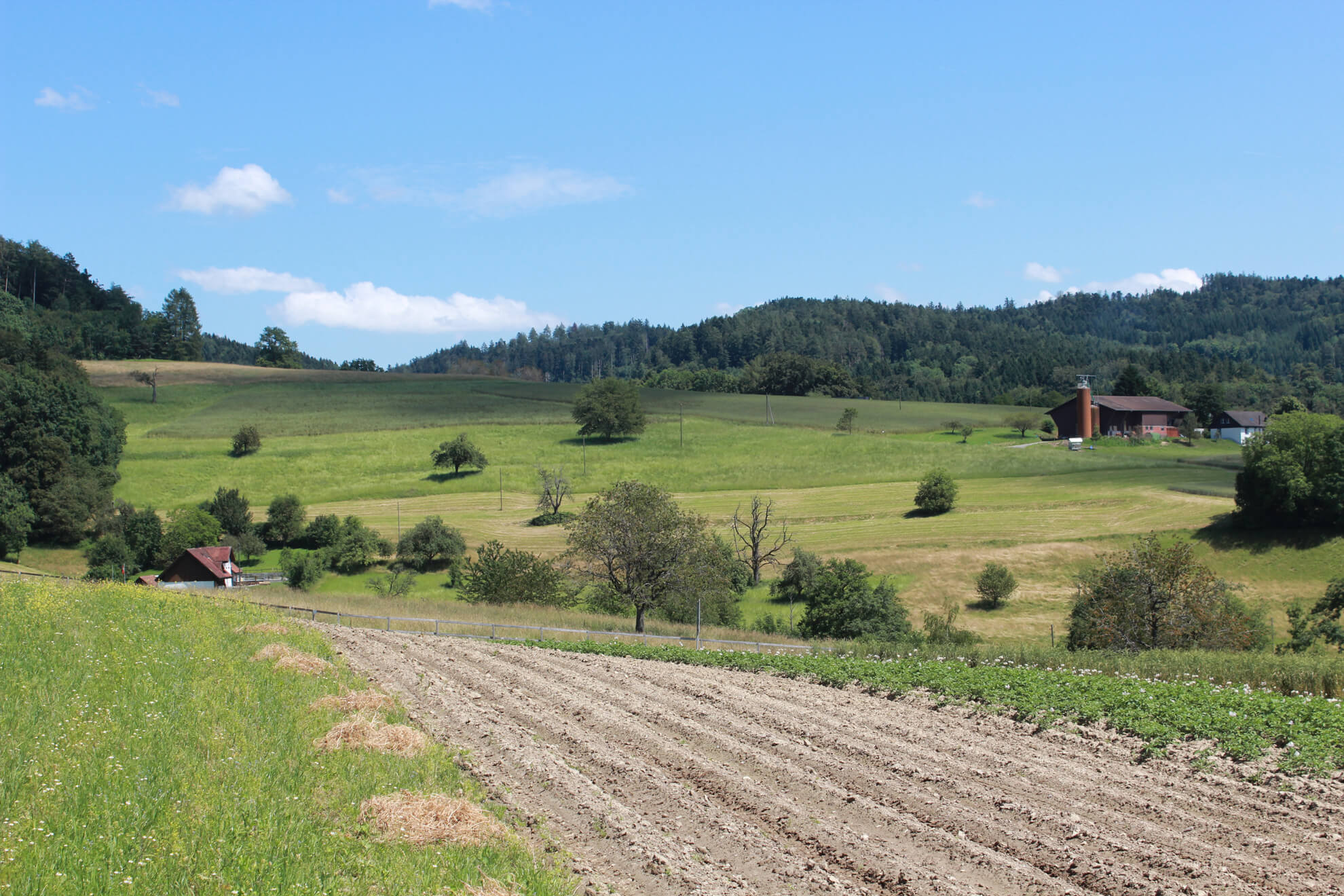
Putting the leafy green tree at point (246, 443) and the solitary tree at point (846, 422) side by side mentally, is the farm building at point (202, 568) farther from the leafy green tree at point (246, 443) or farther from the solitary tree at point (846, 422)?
the solitary tree at point (846, 422)

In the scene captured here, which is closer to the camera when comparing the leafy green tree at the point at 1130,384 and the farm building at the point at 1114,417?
the farm building at the point at 1114,417

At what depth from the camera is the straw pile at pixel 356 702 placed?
1570cm

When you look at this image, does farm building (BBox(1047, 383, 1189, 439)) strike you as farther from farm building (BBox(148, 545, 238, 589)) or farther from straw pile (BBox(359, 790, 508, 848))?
straw pile (BBox(359, 790, 508, 848))

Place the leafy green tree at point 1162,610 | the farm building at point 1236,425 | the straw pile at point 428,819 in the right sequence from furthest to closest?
1. the farm building at point 1236,425
2. the leafy green tree at point 1162,610
3. the straw pile at point 428,819

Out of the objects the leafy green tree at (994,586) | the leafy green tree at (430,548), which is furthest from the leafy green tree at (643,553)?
the leafy green tree at (430,548)

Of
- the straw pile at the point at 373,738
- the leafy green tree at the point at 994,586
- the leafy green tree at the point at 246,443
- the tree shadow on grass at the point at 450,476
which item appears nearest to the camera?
the straw pile at the point at 373,738

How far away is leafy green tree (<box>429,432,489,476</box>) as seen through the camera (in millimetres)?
97812

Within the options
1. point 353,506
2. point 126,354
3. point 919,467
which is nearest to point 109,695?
point 353,506

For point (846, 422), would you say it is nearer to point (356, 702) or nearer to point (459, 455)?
point (459, 455)

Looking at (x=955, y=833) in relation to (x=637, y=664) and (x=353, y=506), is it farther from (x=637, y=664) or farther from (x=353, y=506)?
(x=353, y=506)

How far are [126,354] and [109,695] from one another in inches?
7309

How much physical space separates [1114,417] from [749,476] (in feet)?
203

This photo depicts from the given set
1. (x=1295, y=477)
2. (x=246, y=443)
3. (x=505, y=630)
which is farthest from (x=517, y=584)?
(x=246, y=443)

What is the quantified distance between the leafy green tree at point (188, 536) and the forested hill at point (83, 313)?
336 ft
